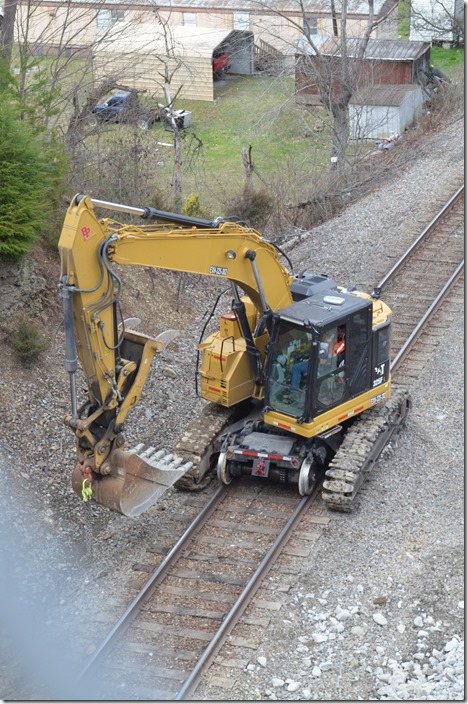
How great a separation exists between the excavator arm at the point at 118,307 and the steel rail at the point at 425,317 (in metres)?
5.01

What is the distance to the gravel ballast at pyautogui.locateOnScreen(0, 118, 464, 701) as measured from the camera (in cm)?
1157

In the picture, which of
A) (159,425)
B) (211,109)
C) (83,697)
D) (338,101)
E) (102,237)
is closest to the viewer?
(83,697)

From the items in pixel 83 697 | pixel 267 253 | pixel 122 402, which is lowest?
pixel 83 697

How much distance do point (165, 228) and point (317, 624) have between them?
5137mm

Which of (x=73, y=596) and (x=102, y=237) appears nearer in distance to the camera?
(x=102, y=237)

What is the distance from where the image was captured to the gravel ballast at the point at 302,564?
1157cm

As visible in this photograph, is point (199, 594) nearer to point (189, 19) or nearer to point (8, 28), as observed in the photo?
point (8, 28)

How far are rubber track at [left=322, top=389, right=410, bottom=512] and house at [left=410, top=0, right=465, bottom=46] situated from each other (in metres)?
29.5

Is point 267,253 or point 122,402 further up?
point 267,253

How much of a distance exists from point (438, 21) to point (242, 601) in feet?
117

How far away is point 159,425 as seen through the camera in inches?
671

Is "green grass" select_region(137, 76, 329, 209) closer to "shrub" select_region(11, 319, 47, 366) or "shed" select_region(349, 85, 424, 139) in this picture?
"shed" select_region(349, 85, 424, 139)

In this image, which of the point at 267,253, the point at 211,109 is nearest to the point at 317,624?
the point at 267,253

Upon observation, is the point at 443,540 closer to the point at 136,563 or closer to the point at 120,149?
the point at 136,563
